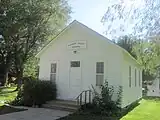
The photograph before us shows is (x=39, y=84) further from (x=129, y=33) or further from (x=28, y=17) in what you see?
(x=28, y=17)

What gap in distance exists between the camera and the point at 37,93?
14.6 m

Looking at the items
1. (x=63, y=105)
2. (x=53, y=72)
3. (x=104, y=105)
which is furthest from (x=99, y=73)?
(x=53, y=72)

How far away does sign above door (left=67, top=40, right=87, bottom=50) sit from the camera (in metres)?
14.8

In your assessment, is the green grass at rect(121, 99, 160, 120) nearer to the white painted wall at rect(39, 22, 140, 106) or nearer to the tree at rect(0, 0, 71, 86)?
the white painted wall at rect(39, 22, 140, 106)

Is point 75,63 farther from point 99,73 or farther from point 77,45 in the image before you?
point 99,73

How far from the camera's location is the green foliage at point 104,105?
12.3 metres

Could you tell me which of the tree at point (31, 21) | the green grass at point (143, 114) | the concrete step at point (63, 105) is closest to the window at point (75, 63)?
the concrete step at point (63, 105)

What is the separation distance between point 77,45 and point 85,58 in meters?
1.03

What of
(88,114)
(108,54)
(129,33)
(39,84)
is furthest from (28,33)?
(129,33)

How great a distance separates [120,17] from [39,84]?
7.85 metres

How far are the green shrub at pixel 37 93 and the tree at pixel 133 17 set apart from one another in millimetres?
7120

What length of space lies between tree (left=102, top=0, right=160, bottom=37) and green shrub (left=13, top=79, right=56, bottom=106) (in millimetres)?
7120

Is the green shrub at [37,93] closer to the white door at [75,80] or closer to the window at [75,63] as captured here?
the white door at [75,80]

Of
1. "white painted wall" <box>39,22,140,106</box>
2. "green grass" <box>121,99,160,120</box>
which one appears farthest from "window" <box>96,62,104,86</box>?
"green grass" <box>121,99,160,120</box>
